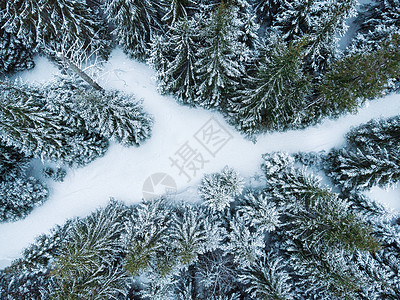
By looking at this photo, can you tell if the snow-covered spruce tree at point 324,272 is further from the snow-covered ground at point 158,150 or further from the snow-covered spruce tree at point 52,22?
the snow-covered spruce tree at point 52,22

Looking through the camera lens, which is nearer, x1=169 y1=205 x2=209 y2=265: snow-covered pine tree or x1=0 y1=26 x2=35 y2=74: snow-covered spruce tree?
x1=169 y1=205 x2=209 y2=265: snow-covered pine tree

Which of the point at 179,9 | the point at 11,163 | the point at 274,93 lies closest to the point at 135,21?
the point at 179,9

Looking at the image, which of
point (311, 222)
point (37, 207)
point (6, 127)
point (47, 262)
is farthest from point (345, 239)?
point (37, 207)

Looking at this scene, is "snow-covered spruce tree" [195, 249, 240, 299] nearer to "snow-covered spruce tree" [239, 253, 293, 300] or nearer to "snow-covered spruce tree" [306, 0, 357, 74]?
"snow-covered spruce tree" [239, 253, 293, 300]

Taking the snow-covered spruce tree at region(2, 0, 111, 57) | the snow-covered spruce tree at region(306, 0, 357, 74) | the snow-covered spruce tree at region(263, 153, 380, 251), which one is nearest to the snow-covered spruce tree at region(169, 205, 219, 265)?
the snow-covered spruce tree at region(263, 153, 380, 251)

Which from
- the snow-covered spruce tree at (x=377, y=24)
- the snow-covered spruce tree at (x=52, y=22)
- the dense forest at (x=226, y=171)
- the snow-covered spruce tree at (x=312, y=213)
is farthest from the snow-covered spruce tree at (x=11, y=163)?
the snow-covered spruce tree at (x=377, y=24)

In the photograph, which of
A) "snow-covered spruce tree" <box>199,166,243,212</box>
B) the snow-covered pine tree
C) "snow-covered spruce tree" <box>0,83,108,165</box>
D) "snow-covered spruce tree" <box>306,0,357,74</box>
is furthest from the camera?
"snow-covered spruce tree" <box>199,166,243,212</box>

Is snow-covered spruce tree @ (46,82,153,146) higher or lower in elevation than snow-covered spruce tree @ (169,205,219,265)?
→ higher
